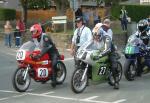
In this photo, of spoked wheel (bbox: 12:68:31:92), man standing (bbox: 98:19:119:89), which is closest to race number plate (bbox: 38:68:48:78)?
spoked wheel (bbox: 12:68:31:92)

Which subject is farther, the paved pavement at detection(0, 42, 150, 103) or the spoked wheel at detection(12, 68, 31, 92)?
the spoked wheel at detection(12, 68, 31, 92)

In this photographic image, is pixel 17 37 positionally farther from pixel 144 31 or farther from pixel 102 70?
pixel 102 70

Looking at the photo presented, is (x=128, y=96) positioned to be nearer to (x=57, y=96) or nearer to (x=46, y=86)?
(x=57, y=96)

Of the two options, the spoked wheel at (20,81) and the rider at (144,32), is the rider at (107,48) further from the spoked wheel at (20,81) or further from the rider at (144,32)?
the rider at (144,32)

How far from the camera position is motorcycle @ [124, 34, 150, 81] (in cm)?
1432

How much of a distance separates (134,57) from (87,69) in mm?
2607

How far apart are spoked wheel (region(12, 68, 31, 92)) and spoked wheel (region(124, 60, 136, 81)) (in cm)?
A: 305

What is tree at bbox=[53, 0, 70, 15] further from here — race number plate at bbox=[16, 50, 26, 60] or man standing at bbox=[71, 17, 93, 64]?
race number plate at bbox=[16, 50, 26, 60]

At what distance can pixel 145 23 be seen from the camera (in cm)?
1527

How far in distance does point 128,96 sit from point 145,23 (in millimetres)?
3940

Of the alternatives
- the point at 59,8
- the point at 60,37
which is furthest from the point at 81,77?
the point at 59,8

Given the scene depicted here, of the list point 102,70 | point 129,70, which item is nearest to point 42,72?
point 102,70

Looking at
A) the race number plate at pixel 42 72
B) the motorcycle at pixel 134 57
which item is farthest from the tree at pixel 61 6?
the race number plate at pixel 42 72

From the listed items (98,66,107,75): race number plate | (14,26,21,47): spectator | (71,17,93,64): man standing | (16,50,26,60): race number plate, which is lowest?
(14,26,21,47): spectator
